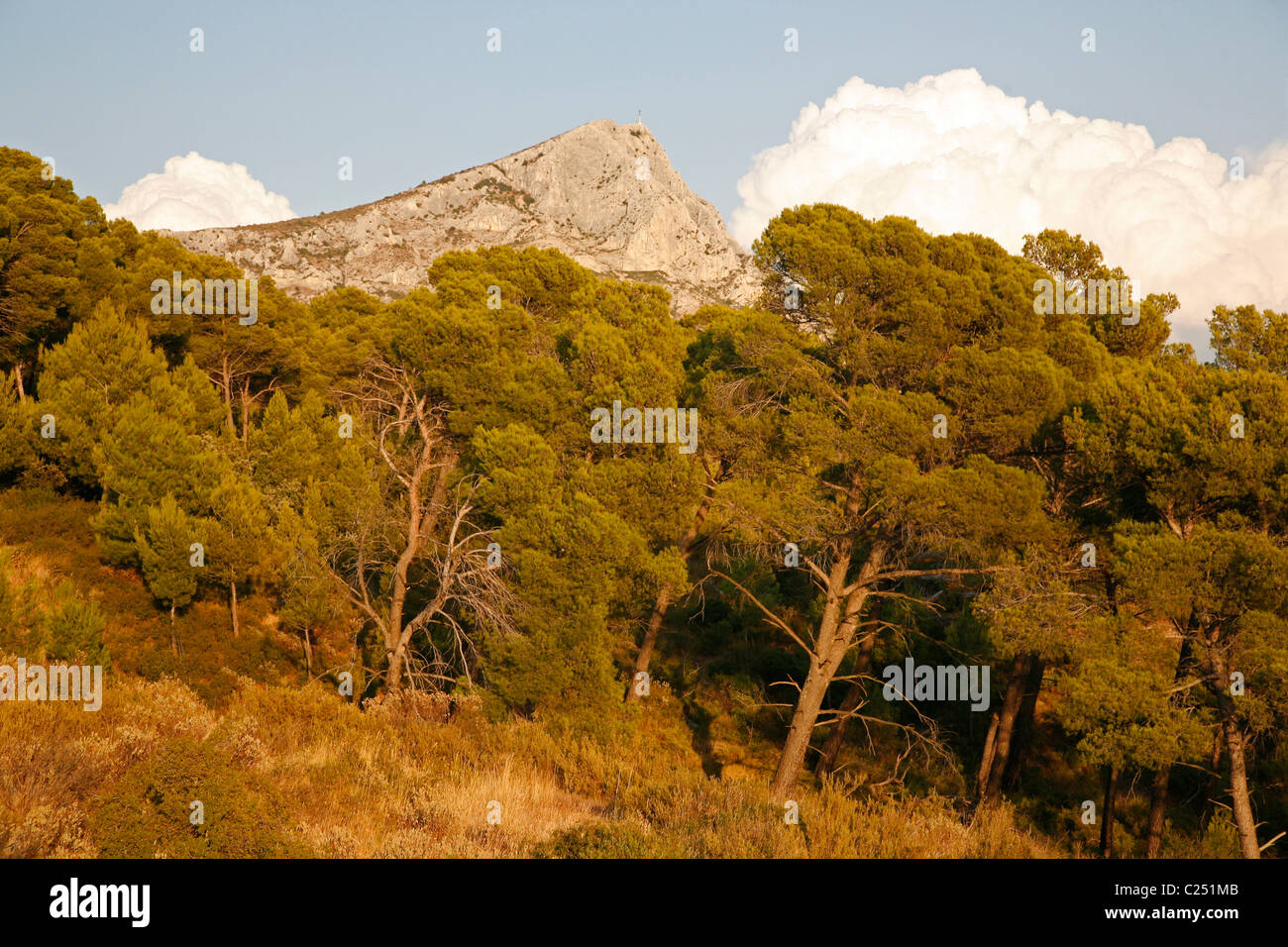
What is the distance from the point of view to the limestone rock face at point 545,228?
10775cm

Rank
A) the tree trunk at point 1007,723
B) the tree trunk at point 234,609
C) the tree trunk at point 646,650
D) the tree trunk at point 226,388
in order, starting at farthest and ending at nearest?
the tree trunk at point 226,388 → the tree trunk at point 646,650 → the tree trunk at point 234,609 → the tree trunk at point 1007,723

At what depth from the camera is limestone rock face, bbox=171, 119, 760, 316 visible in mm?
107750

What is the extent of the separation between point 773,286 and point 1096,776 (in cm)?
1536

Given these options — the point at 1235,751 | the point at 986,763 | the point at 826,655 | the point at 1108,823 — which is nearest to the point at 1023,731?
the point at 986,763

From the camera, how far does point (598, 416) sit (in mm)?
16406

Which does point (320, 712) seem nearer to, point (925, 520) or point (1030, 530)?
point (925, 520)

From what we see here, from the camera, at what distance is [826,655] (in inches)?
573

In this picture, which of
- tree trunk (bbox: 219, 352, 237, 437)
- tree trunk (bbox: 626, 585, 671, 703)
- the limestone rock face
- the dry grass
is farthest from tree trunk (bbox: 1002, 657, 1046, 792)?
the limestone rock face

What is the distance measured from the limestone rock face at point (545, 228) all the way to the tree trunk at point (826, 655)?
313 ft

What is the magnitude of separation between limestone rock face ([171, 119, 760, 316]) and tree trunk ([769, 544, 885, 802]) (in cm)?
9531

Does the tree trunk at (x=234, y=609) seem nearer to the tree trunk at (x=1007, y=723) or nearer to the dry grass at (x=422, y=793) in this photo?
the dry grass at (x=422, y=793)

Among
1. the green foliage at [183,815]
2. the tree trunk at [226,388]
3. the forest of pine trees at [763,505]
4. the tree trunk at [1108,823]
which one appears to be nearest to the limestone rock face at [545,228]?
the tree trunk at [226,388]

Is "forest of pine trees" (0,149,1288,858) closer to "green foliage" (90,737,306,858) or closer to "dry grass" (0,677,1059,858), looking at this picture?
"dry grass" (0,677,1059,858)

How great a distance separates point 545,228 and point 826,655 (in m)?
121
